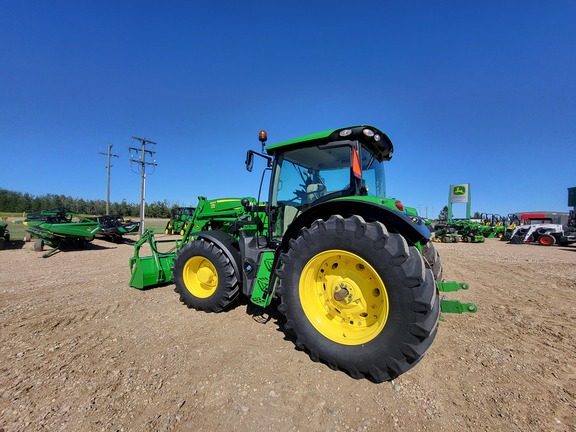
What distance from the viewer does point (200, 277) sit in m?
4.21

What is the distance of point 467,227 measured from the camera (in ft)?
67.1

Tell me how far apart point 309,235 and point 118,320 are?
2.86 meters

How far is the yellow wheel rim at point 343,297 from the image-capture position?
98.0 inches

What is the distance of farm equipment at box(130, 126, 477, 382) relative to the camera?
2.23 m

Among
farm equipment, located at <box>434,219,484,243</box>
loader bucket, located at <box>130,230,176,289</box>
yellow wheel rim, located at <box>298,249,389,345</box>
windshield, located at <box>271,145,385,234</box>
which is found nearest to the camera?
yellow wheel rim, located at <box>298,249,389,345</box>

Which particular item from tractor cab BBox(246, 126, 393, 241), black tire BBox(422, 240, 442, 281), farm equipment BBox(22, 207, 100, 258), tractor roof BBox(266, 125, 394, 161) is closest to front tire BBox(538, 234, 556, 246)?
black tire BBox(422, 240, 442, 281)

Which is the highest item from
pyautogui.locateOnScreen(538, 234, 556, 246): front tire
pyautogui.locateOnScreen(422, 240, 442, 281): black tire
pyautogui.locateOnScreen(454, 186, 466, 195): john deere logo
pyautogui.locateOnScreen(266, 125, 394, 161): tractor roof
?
pyautogui.locateOnScreen(454, 186, 466, 195): john deere logo

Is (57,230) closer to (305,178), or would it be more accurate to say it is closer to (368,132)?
(305,178)

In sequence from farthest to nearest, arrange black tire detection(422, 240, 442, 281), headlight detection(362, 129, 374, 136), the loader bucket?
1. the loader bucket
2. black tire detection(422, 240, 442, 281)
3. headlight detection(362, 129, 374, 136)

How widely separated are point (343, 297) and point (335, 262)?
1.12 feet

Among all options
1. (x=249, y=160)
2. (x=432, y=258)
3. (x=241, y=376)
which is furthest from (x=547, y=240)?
(x=241, y=376)

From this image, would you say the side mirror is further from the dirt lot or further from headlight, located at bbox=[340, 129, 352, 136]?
the dirt lot

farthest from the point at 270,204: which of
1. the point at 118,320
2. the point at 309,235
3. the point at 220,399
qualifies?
the point at 118,320

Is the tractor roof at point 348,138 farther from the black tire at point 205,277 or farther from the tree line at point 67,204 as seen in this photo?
the tree line at point 67,204
